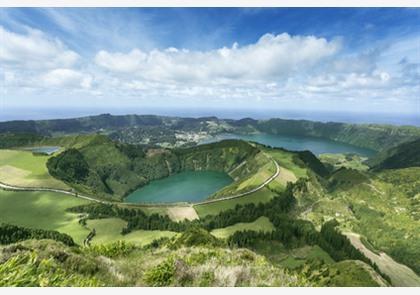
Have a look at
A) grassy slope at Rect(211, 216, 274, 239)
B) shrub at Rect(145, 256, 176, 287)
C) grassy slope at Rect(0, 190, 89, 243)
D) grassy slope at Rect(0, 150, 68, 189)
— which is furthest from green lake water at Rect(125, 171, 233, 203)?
shrub at Rect(145, 256, 176, 287)

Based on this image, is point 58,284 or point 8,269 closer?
point 8,269

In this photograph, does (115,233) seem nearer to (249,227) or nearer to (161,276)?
(249,227)

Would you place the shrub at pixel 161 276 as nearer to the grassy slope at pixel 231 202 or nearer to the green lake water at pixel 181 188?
the grassy slope at pixel 231 202

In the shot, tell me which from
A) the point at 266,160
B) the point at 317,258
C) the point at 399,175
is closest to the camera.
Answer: the point at 317,258

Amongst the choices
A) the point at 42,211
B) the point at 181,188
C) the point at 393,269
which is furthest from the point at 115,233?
the point at 181,188

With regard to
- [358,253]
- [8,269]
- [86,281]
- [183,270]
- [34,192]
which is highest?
[8,269]

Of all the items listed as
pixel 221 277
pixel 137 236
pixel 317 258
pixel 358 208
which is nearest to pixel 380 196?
pixel 358 208

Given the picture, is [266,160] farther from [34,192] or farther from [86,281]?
[86,281]
